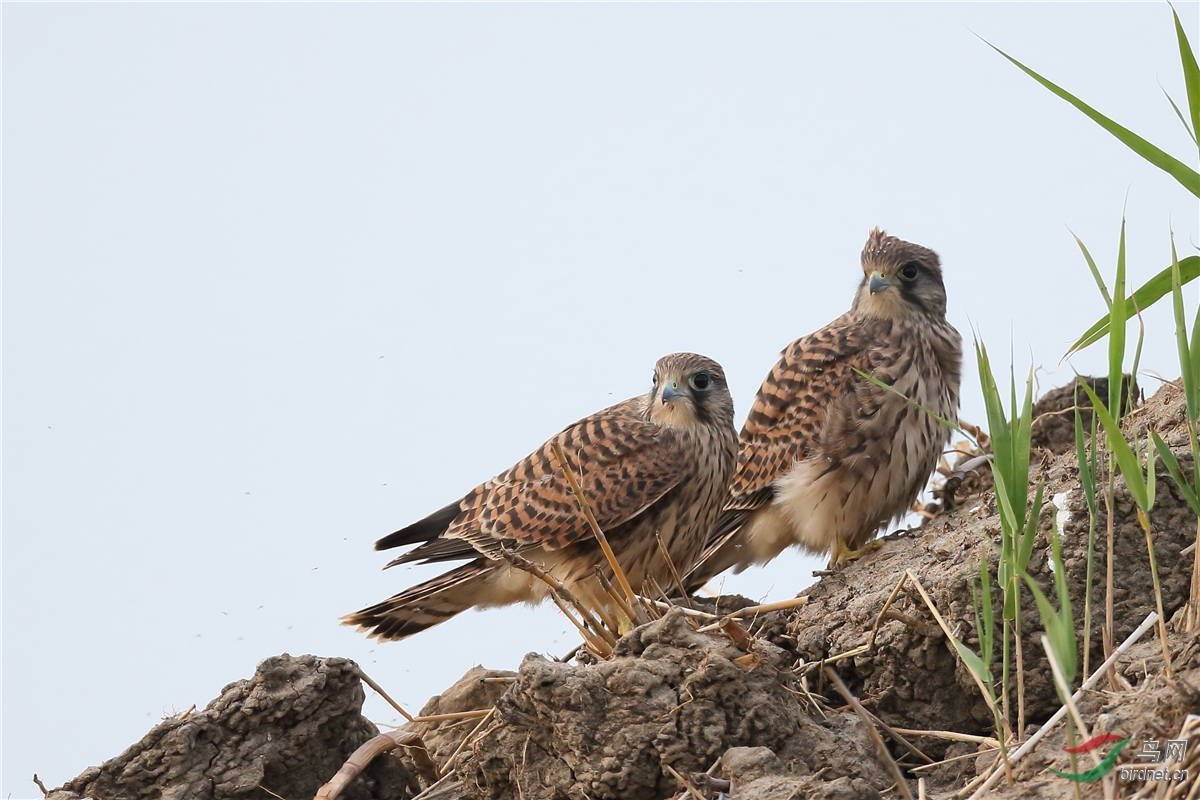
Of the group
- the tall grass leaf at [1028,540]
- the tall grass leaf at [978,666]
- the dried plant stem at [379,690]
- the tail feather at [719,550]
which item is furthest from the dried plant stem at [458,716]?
the tail feather at [719,550]

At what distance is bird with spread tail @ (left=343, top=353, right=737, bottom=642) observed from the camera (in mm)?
4387

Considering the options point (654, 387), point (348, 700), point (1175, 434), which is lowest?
point (1175, 434)

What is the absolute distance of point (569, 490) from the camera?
4.46 meters

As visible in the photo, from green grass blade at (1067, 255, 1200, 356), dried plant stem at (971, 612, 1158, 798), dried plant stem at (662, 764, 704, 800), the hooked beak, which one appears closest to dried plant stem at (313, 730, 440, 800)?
dried plant stem at (662, 764, 704, 800)

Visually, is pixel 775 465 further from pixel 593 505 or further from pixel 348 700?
pixel 348 700

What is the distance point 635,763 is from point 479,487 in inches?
92.8

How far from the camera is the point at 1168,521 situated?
2.94m

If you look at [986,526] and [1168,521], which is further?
[986,526]

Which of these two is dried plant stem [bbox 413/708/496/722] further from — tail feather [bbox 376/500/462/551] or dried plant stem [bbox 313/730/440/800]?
tail feather [bbox 376/500/462/551]

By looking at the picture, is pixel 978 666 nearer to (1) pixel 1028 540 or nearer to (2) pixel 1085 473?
(1) pixel 1028 540

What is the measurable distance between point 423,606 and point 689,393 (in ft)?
4.05

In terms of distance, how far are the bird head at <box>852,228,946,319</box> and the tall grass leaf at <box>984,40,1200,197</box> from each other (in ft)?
7.10

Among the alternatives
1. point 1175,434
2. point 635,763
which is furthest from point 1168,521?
point 635,763

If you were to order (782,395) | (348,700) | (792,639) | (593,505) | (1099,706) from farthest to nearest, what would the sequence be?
(782,395) → (593,505) → (792,639) → (348,700) → (1099,706)
